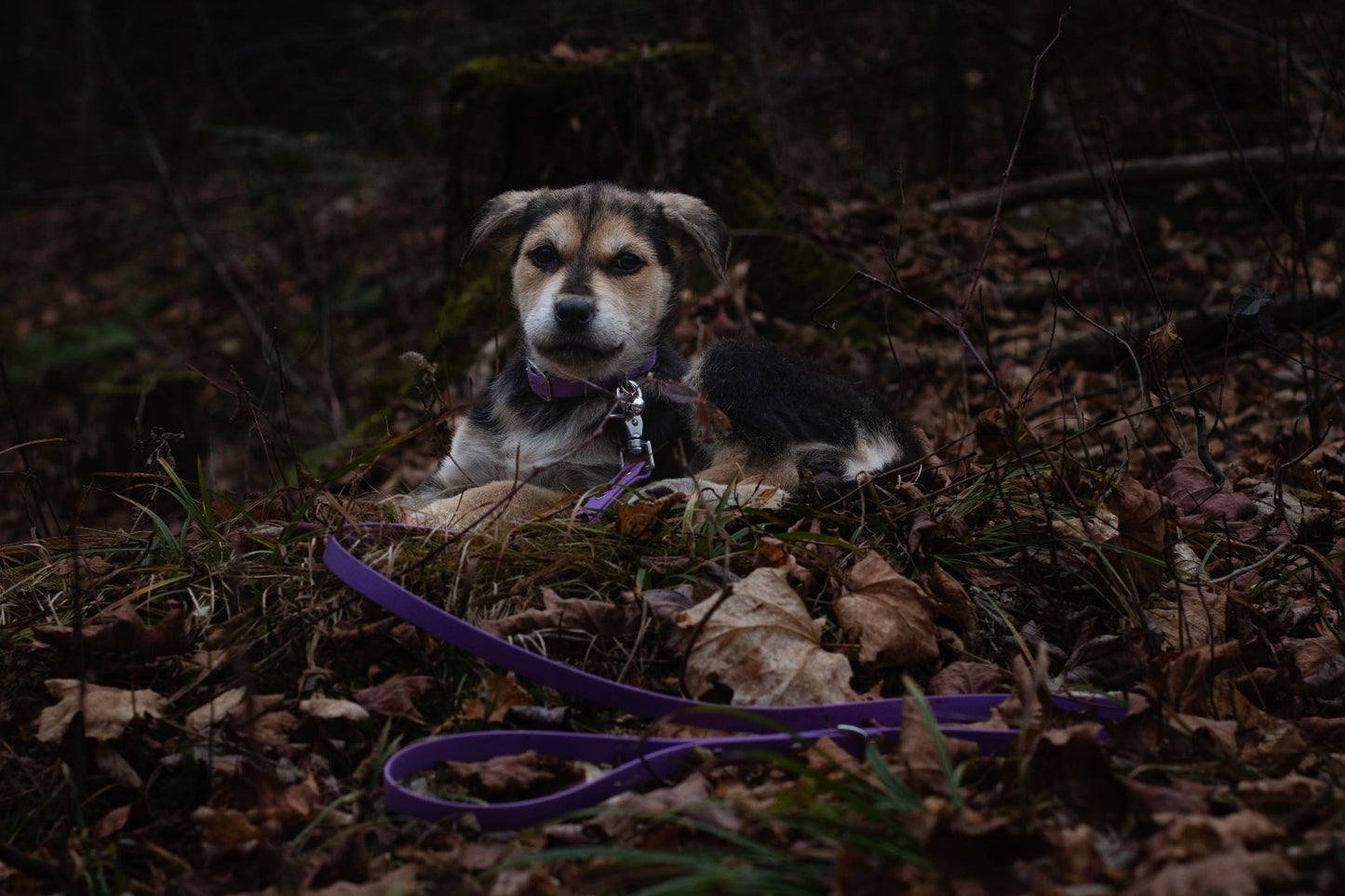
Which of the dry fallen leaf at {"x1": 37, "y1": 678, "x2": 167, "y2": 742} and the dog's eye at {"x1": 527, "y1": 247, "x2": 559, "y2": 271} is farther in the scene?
the dog's eye at {"x1": 527, "y1": 247, "x2": 559, "y2": 271}

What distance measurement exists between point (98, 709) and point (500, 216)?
9.10 feet

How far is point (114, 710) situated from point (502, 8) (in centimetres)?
898

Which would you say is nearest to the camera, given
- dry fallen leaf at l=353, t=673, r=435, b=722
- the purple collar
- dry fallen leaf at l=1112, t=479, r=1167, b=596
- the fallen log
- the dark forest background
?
dry fallen leaf at l=353, t=673, r=435, b=722

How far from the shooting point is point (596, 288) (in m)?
4.35

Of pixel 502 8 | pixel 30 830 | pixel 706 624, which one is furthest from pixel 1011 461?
pixel 502 8

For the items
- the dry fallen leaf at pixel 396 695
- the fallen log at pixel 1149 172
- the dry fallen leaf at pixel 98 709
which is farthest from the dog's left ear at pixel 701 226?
the fallen log at pixel 1149 172

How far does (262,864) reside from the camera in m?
2.44

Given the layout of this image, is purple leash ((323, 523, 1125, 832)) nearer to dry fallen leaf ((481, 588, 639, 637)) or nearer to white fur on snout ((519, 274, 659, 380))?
dry fallen leaf ((481, 588, 639, 637))

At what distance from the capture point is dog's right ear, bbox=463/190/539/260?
4.80 m

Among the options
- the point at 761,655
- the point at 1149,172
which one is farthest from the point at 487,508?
the point at 1149,172

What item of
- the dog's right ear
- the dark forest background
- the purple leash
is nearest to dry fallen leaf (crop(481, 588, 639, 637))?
the purple leash

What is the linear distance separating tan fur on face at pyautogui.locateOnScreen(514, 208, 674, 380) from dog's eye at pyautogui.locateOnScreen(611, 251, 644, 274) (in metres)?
0.01

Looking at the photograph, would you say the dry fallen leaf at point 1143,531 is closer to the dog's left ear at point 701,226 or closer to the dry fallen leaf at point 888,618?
the dry fallen leaf at point 888,618

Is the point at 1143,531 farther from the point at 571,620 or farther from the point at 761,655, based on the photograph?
the point at 571,620
